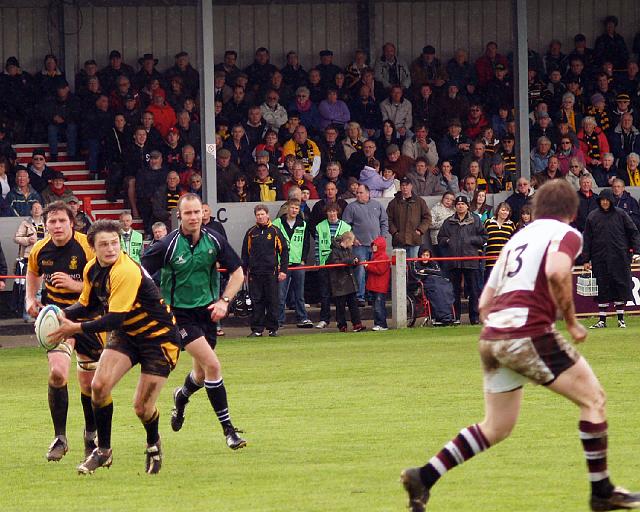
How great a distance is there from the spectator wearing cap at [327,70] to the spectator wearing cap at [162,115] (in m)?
3.53

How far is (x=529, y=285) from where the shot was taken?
23.9ft

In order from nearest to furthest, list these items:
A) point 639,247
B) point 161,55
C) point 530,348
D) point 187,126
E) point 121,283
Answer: point 530,348 → point 121,283 → point 639,247 → point 187,126 → point 161,55

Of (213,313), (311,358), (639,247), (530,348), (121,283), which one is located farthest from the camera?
(639,247)

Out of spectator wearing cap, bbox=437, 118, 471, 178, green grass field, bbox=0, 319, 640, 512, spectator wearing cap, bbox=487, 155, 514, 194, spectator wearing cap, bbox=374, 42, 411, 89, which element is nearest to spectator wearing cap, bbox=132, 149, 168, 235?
spectator wearing cap, bbox=437, 118, 471, 178

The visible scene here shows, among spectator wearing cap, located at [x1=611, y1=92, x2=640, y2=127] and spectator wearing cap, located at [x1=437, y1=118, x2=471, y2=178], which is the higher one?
spectator wearing cap, located at [x1=611, y1=92, x2=640, y2=127]

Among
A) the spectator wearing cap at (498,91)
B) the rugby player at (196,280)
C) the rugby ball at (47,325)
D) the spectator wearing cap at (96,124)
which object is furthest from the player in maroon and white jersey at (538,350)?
the spectator wearing cap at (498,91)

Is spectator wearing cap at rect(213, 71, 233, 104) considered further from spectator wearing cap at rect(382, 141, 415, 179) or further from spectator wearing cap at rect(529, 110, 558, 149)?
spectator wearing cap at rect(529, 110, 558, 149)

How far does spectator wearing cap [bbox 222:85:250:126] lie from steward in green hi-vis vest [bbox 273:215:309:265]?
11.4 feet

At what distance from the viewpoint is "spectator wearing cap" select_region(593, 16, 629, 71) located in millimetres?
27844

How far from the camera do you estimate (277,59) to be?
2842 cm

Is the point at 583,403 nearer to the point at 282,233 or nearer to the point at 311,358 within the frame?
the point at 311,358

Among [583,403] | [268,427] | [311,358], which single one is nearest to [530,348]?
[583,403]

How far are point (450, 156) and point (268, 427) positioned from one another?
1348 centimetres

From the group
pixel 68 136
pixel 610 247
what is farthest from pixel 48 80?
pixel 610 247
